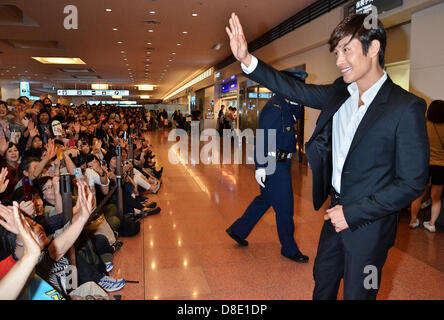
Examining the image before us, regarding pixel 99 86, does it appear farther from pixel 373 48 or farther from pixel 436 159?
pixel 373 48

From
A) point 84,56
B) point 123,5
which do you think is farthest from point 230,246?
point 84,56

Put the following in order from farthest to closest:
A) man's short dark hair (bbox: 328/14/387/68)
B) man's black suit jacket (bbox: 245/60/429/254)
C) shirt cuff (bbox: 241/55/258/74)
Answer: shirt cuff (bbox: 241/55/258/74)
man's short dark hair (bbox: 328/14/387/68)
man's black suit jacket (bbox: 245/60/429/254)

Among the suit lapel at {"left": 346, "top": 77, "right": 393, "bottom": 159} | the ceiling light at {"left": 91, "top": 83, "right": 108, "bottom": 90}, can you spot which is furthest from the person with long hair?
the ceiling light at {"left": 91, "top": 83, "right": 108, "bottom": 90}

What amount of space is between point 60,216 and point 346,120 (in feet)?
8.16

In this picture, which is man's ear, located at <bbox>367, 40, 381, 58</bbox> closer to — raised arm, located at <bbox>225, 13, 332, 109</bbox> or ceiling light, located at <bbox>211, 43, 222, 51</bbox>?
raised arm, located at <bbox>225, 13, 332, 109</bbox>

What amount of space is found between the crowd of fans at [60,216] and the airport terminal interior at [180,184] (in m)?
0.01

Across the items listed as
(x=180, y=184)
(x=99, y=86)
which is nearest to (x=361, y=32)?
(x=180, y=184)

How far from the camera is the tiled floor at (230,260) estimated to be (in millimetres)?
3174

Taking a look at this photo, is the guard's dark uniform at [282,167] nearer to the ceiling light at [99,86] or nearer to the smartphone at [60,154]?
the smartphone at [60,154]

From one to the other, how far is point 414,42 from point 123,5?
7.36 metres

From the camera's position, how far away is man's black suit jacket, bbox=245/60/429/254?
4.85ft

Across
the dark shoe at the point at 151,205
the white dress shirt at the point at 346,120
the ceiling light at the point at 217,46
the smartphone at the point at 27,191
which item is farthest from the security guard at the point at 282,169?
the ceiling light at the point at 217,46

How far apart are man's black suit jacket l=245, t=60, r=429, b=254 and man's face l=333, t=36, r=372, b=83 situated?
124 mm

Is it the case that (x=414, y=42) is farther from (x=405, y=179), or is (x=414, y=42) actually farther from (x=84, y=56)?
(x=84, y=56)
